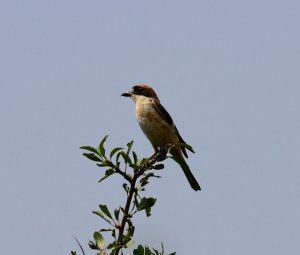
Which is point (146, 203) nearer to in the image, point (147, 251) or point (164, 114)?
point (147, 251)

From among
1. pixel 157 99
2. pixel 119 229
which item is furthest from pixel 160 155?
pixel 157 99

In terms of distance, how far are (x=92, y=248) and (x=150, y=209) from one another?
44 centimetres

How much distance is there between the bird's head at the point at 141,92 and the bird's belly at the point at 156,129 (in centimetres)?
44

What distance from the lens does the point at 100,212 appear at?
11.8 feet

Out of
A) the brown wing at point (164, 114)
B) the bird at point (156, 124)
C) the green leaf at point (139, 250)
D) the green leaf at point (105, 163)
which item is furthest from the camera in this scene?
the brown wing at point (164, 114)

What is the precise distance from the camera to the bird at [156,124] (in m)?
7.01

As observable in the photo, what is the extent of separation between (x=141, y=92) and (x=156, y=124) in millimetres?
721

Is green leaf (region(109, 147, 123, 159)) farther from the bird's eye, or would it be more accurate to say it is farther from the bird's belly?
the bird's eye

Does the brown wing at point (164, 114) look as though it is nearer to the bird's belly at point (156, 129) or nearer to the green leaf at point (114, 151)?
the bird's belly at point (156, 129)

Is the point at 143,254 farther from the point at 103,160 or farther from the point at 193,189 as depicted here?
the point at 193,189

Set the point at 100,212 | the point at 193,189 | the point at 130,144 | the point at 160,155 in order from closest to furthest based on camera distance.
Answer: the point at 100,212 → the point at 130,144 → the point at 160,155 → the point at 193,189

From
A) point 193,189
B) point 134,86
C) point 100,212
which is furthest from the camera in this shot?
point 134,86

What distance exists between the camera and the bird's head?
760cm

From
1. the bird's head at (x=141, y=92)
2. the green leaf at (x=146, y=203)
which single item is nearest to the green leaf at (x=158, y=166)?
the green leaf at (x=146, y=203)
